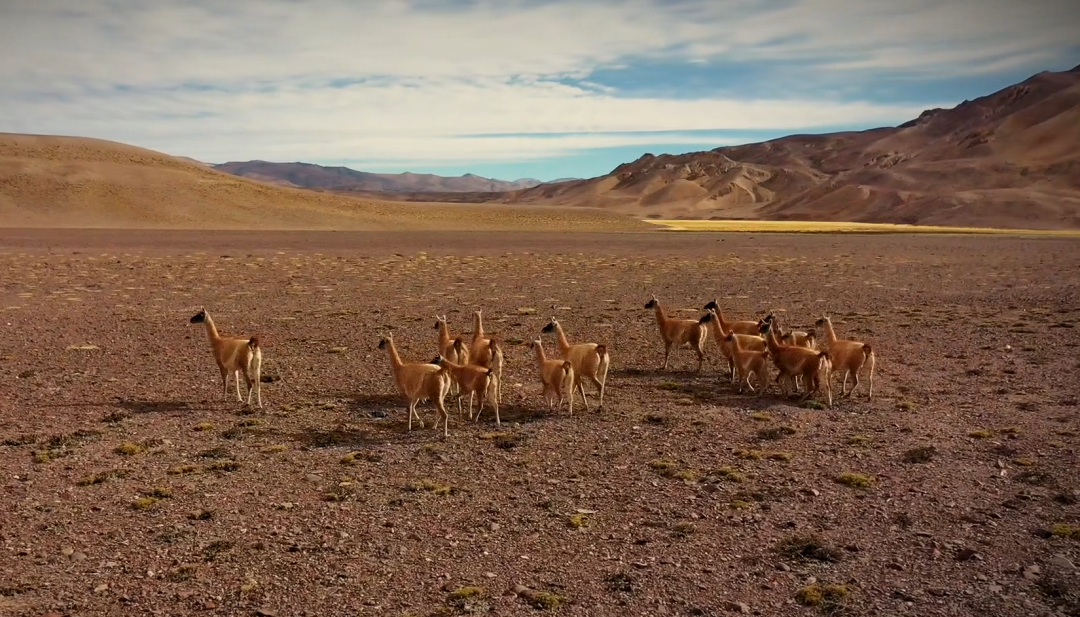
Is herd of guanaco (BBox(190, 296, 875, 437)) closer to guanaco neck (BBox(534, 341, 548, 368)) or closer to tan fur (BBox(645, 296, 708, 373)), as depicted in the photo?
guanaco neck (BBox(534, 341, 548, 368))

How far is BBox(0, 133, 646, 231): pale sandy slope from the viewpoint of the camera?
8594cm

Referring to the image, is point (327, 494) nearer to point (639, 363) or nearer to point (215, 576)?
point (215, 576)

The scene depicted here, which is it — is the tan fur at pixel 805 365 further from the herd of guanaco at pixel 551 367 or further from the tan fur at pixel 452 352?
the tan fur at pixel 452 352

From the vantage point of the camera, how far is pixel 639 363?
1636cm

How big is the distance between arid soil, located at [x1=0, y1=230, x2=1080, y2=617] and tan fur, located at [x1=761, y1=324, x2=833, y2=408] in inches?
19.7

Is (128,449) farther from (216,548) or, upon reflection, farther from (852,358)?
(852,358)

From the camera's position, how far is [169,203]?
92.2 meters

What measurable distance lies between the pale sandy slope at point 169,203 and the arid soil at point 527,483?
72445 mm

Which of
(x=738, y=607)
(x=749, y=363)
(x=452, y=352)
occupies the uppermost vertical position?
(x=452, y=352)

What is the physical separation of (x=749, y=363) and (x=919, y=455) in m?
3.76

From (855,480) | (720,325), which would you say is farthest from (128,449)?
(720,325)

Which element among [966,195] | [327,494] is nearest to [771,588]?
[327,494]

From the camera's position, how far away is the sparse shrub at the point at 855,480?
9203 mm

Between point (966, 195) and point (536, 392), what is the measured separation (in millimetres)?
120338
